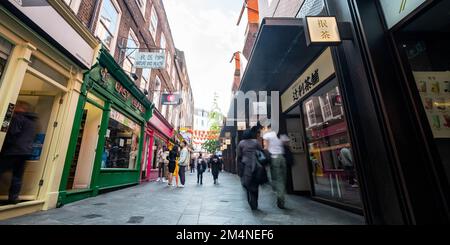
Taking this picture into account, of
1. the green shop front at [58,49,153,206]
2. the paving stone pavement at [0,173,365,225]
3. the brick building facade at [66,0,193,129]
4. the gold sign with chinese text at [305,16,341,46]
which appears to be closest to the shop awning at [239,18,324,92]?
the gold sign with chinese text at [305,16,341,46]

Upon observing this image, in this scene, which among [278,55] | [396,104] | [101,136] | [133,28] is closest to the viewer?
[396,104]

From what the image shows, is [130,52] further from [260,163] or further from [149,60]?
[260,163]

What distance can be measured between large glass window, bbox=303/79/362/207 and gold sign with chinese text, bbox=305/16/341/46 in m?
1.26

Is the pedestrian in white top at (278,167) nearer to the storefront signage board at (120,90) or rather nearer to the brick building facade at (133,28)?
the storefront signage board at (120,90)

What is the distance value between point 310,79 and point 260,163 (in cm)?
282

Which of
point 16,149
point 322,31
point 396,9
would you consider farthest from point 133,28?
point 396,9

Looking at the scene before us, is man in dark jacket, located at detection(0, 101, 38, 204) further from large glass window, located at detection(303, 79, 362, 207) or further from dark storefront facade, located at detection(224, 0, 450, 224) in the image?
large glass window, located at detection(303, 79, 362, 207)

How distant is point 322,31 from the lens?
126 inches

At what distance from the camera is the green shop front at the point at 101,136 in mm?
4801

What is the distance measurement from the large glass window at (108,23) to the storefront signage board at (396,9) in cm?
746

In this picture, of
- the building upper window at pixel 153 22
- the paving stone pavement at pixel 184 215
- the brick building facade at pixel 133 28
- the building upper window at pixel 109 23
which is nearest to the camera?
the paving stone pavement at pixel 184 215

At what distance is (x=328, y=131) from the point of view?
4.77 m

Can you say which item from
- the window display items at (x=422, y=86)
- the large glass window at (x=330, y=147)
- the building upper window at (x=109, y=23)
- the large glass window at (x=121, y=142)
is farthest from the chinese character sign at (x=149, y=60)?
the window display items at (x=422, y=86)

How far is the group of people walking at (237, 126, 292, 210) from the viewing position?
12.5 feet
